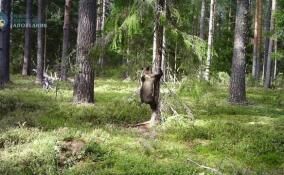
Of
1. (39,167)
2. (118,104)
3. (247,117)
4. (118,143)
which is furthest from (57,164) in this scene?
(247,117)

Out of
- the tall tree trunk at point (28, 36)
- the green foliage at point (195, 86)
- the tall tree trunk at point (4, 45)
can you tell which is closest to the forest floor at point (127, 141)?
the green foliage at point (195, 86)

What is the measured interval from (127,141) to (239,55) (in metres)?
7.86

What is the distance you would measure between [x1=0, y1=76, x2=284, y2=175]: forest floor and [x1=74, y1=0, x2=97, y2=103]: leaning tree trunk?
0.53 m

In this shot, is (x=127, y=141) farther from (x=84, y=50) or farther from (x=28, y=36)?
(x=28, y=36)

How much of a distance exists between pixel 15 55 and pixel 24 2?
526 centimetres

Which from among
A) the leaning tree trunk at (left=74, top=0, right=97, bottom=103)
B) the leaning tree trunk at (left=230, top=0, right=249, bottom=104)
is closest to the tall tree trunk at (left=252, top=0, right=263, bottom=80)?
the leaning tree trunk at (left=230, top=0, right=249, bottom=104)

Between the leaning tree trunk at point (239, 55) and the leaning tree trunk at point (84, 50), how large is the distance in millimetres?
5555

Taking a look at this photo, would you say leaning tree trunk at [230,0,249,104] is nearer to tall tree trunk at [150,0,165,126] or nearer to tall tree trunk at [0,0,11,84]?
tall tree trunk at [150,0,165,126]

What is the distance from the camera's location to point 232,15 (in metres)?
43.9

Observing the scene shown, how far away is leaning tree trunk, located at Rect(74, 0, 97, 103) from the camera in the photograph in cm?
1381

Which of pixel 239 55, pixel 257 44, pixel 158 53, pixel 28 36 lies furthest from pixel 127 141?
pixel 257 44

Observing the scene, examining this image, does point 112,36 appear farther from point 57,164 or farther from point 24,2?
point 24,2

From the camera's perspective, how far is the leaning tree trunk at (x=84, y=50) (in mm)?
13812

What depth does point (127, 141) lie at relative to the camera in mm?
10188
